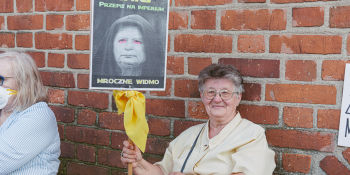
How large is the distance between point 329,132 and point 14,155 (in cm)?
160

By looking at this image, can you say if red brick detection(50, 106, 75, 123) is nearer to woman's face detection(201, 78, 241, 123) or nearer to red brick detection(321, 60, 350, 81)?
woman's face detection(201, 78, 241, 123)

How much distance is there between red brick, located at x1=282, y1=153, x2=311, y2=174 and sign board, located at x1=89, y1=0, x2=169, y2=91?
799 mm

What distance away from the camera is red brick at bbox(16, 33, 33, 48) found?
2729mm

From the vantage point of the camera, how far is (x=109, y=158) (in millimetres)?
2533

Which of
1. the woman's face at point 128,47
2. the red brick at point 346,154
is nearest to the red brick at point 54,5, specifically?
the woman's face at point 128,47

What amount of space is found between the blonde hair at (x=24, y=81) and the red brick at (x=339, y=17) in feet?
5.35

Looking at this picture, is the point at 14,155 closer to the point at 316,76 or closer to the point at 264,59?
the point at 264,59

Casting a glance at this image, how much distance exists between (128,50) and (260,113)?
81cm

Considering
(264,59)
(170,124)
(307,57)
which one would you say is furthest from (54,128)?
(307,57)

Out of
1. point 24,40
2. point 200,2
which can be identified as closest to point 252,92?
point 200,2

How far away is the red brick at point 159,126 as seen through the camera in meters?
2.37

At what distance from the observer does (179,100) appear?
2316mm

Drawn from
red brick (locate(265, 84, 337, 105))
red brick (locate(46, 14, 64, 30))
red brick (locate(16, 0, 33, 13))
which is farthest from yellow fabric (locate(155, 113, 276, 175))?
red brick (locate(16, 0, 33, 13))

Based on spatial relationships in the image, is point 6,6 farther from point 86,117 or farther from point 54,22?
point 86,117
